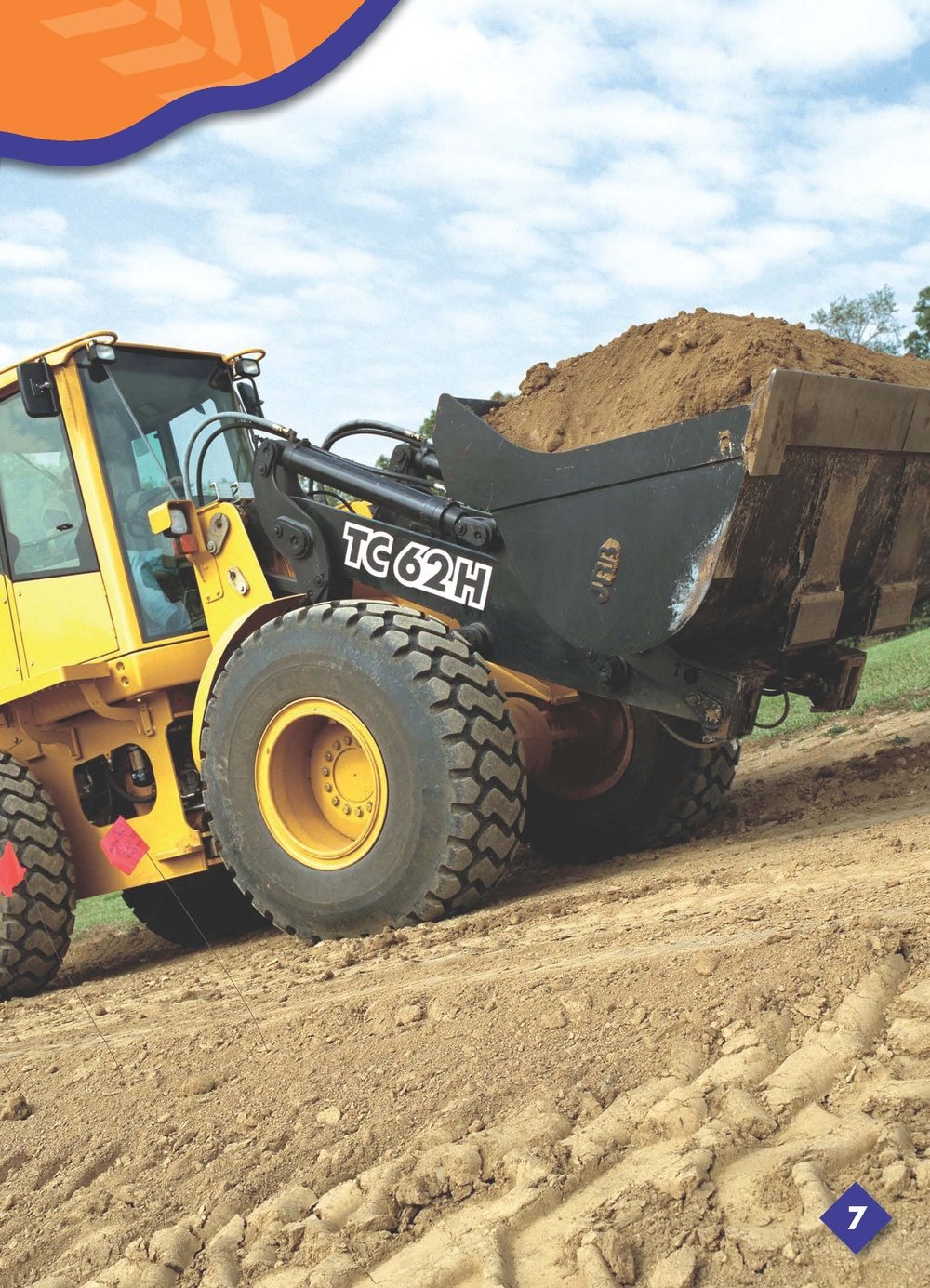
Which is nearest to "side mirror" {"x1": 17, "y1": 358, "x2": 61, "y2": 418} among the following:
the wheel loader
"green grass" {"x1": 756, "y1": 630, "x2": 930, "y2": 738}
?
the wheel loader

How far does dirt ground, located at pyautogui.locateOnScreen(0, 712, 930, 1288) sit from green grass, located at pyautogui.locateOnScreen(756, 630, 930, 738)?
15.8 ft

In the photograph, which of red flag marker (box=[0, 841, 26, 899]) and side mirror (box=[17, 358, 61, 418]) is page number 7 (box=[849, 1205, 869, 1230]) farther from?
side mirror (box=[17, 358, 61, 418])

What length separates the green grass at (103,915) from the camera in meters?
10.4

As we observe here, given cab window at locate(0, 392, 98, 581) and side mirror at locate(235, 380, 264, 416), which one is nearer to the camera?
cab window at locate(0, 392, 98, 581)

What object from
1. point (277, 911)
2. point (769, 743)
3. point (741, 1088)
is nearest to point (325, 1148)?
point (741, 1088)

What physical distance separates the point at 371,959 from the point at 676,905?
3.55ft

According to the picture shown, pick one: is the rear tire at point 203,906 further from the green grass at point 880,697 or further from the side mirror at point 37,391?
the green grass at point 880,697

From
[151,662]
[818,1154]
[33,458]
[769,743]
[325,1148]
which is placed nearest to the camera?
[818,1154]

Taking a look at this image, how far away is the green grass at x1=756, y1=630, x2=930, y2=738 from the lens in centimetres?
977

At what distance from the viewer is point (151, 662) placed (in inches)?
224

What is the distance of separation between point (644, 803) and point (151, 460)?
2.97 m

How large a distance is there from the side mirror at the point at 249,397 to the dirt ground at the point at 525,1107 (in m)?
3.42

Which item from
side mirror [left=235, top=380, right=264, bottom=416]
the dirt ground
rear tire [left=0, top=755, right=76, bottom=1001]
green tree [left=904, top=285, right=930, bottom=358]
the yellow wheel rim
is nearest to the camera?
the dirt ground

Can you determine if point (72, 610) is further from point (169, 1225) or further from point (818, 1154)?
point (818, 1154)
